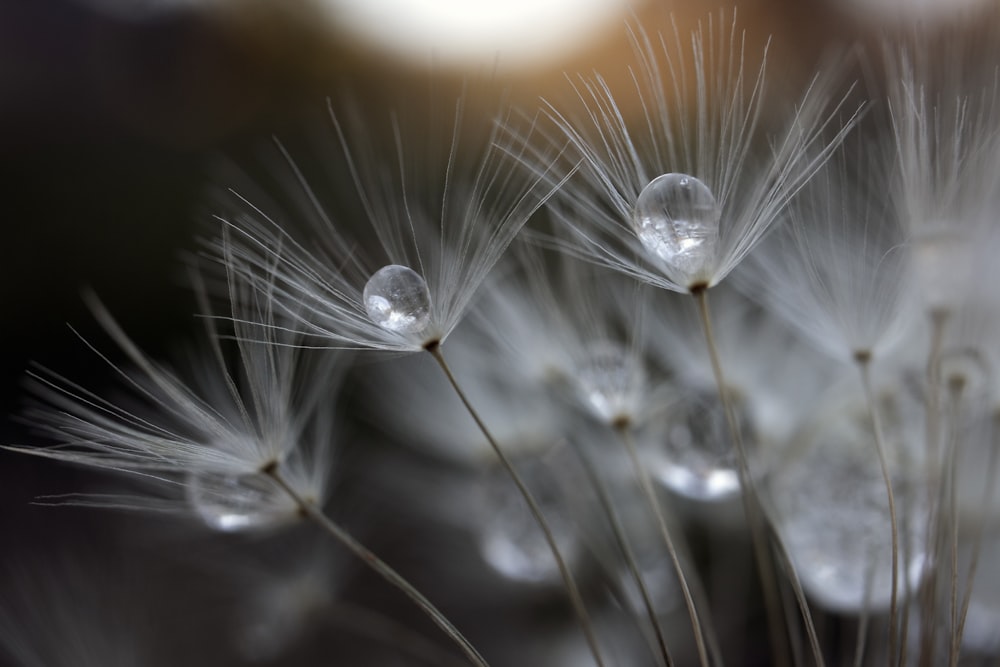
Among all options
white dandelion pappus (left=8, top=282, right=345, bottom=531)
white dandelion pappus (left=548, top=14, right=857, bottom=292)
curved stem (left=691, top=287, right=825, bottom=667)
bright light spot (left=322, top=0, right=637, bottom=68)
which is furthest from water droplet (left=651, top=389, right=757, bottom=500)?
bright light spot (left=322, top=0, right=637, bottom=68)

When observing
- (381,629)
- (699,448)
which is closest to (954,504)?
(699,448)

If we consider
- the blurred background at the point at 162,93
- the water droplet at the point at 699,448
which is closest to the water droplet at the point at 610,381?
the water droplet at the point at 699,448

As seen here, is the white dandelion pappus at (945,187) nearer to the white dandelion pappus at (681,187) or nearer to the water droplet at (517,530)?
the white dandelion pappus at (681,187)

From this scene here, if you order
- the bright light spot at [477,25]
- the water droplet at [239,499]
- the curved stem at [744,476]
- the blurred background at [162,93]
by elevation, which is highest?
the bright light spot at [477,25]

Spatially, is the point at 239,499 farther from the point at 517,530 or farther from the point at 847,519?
the point at 847,519

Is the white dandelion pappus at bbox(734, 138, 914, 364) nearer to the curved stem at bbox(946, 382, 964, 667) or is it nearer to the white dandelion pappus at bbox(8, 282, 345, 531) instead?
the curved stem at bbox(946, 382, 964, 667)

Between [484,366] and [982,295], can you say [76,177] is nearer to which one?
[484,366]
